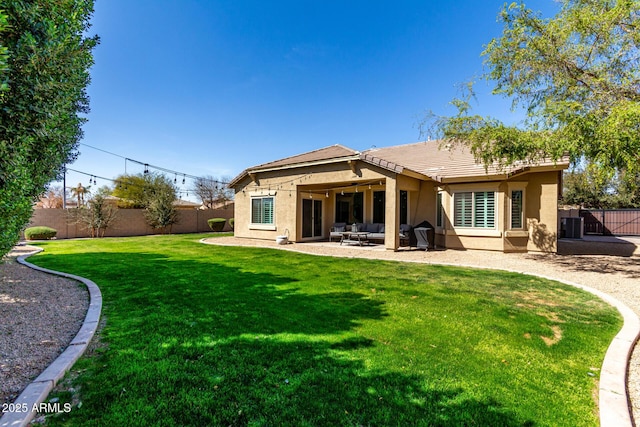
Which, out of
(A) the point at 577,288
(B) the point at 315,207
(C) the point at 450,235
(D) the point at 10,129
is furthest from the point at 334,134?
(D) the point at 10,129

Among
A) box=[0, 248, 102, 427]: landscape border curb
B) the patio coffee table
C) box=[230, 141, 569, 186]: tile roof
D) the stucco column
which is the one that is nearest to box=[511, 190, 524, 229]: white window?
box=[230, 141, 569, 186]: tile roof

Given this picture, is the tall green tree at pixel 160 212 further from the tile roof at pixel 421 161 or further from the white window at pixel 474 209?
the white window at pixel 474 209

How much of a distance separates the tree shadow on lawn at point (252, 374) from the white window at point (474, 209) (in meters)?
9.78

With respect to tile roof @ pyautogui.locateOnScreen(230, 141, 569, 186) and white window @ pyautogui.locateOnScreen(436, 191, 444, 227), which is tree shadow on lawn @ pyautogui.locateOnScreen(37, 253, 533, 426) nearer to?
tile roof @ pyautogui.locateOnScreen(230, 141, 569, 186)

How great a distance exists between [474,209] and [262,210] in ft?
38.3

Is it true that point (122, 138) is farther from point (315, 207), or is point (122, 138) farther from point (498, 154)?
point (498, 154)

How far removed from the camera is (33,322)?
463cm

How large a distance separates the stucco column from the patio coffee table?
6.39 feet

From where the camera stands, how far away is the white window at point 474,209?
42.6 feet

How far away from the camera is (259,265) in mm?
9734

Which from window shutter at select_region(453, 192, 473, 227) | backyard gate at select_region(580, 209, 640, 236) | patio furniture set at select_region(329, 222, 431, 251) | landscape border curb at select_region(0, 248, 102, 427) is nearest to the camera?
landscape border curb at select_region(0, 248, 102, 427)

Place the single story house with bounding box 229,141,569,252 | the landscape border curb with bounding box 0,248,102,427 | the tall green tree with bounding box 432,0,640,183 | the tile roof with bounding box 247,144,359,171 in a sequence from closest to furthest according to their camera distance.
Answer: the landscape border curb with bounding box 0,248,102,427
the tall green tree with bounding box 432,0,640,183
the single story house with bounding box 229,141,569,252
the tile roof with bounding box 247,144,359,171

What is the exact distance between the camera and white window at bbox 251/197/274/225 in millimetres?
17734

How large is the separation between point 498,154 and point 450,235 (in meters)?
5.52
